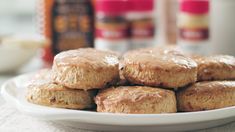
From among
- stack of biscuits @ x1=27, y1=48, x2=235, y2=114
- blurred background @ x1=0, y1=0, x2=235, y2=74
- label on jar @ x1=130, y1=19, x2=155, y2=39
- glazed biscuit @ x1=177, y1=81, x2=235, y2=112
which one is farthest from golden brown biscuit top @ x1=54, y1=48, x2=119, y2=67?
label on jar @ x1=130, y1=19, x2=155, y2=39

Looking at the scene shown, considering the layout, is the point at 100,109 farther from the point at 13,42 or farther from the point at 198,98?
the point at 13,42

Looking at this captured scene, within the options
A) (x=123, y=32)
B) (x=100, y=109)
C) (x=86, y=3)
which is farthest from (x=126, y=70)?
(x=86, y=3)

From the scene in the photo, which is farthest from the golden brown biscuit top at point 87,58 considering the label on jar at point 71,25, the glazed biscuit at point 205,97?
the label on jar at point 71,25

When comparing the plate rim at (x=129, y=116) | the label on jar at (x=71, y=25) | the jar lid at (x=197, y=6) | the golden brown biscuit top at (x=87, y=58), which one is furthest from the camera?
the label on jar at (x=71, y=25)

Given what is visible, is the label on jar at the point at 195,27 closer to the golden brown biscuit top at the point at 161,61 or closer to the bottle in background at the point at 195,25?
the bottle in background at the point at 195,25

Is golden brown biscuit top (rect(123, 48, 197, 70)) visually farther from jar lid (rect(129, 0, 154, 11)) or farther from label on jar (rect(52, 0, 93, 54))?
label on jar (rect(52, 0, 93, 54))

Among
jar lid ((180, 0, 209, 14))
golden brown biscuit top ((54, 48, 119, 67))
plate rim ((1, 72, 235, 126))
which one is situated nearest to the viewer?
plate rim ((1, 72, 235, 126))

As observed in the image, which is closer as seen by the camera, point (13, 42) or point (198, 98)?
point (198, 98)
